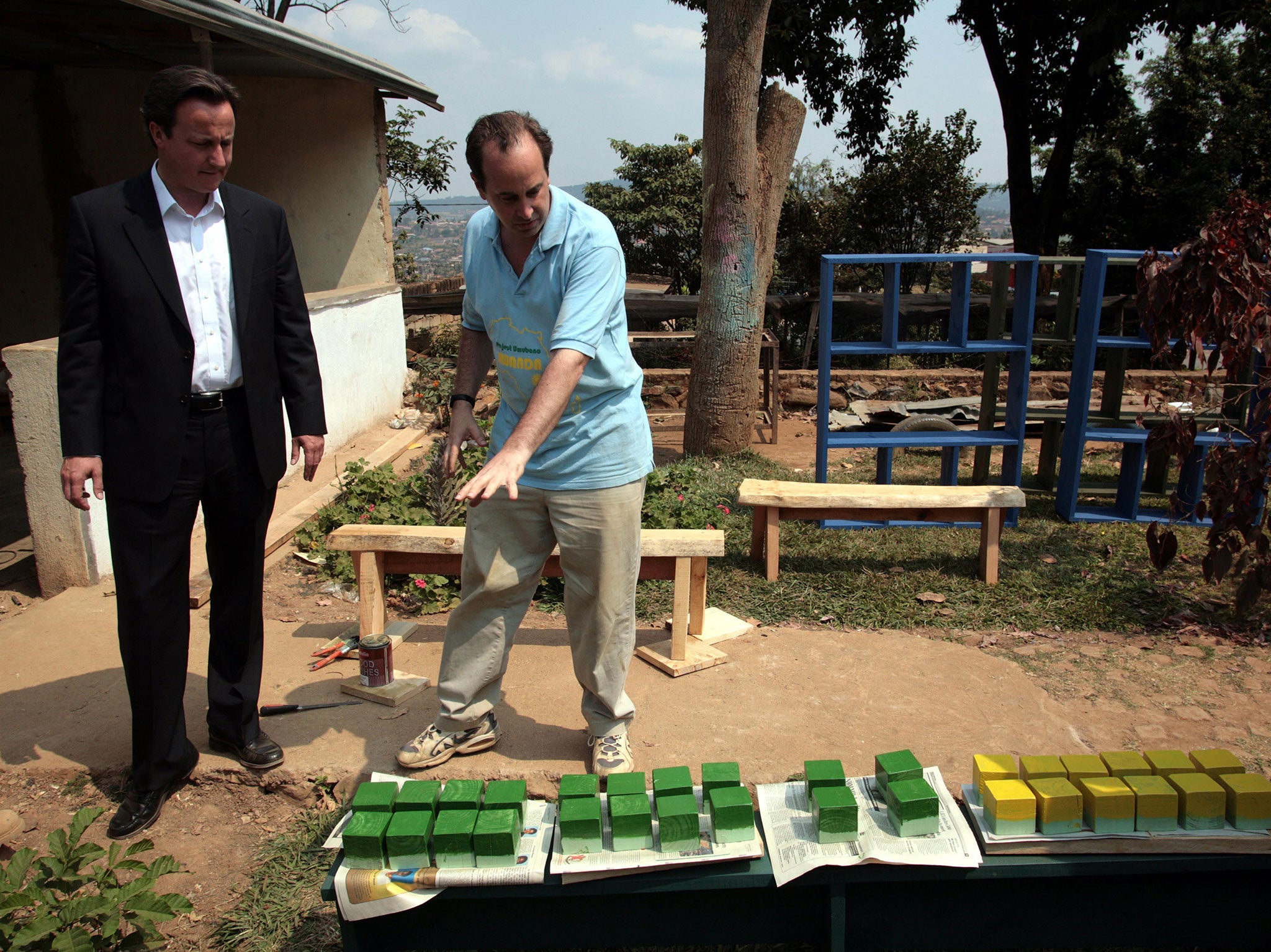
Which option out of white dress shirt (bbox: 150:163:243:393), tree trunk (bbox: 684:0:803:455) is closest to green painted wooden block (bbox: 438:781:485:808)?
white dress shirt (bbox: 150:163:243:393)

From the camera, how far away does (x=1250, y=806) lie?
2.19 metres

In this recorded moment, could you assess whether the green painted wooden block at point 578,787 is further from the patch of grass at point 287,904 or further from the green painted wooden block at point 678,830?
the patch of grass at point 287,904

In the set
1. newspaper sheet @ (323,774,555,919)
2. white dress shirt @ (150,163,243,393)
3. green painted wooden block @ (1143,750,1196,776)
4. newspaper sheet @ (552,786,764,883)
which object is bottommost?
newspaper sheet @ (323,774,555,919)

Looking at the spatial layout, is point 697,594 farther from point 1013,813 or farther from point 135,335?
point 135,335

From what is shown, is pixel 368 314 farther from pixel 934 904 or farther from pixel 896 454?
pixel 934 904

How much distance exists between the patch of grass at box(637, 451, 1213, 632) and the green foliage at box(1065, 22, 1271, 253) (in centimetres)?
1450

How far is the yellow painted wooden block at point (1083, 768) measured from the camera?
2322 mm

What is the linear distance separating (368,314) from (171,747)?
5968 mm

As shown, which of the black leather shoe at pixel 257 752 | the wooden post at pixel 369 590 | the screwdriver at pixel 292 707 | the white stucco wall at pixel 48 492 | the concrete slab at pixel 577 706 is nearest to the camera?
the black leather shoe at pixel 257 752

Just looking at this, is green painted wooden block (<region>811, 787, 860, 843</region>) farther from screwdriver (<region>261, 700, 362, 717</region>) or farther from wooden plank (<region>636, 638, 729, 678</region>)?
screwdriver (<region>261, 700, 362, 717</region>)

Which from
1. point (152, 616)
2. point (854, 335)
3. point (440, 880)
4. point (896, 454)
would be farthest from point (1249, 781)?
point (854, 335)

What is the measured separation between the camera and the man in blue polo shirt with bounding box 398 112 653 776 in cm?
249

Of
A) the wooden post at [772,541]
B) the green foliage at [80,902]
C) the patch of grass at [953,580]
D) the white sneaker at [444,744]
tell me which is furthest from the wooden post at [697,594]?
the green foliage at [80,902]

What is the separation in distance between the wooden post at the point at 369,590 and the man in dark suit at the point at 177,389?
86 centimetres
